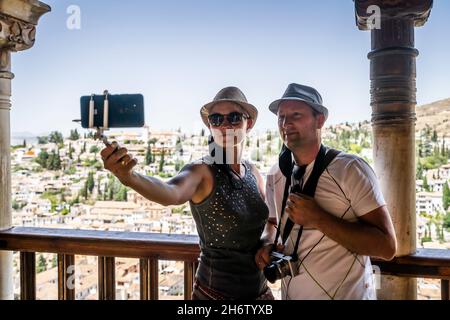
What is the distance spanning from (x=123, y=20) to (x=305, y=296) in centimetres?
188

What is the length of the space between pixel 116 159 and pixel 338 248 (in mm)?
862

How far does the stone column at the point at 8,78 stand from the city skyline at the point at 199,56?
73 millimetres

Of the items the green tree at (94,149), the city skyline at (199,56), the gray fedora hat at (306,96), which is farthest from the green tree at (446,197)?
the green tree at (94,149)

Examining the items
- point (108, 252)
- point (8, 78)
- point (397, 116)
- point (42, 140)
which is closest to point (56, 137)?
point (42, 140)

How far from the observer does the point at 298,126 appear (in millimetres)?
1619

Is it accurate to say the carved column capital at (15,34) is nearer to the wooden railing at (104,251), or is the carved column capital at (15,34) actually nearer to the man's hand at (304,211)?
the wooden railing at (104,251)

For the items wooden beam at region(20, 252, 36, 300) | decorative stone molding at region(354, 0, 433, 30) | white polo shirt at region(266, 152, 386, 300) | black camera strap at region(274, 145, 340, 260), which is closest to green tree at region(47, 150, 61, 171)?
wooden beam at region(20, 252, 36, 300)

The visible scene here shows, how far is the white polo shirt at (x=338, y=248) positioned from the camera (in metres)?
1.45

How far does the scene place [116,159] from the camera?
45.3 inches

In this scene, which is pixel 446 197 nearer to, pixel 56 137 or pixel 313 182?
pixel 313 182

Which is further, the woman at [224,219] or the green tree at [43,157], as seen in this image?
the green tree at [43,157]
